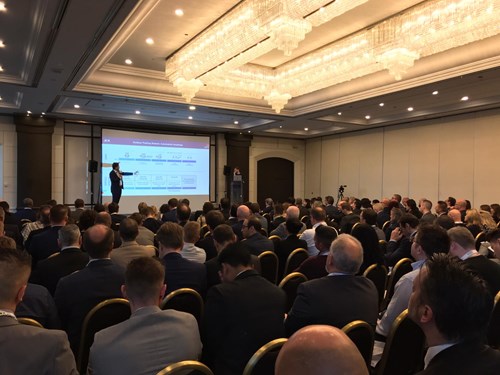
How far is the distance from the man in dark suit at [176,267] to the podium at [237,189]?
1134 cm

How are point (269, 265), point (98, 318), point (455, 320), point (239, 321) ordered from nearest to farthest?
point (455, 320) → point (239, 321) → point (98, 318) → point (269, 265)

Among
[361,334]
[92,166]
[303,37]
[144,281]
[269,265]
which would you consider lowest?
[269,265]

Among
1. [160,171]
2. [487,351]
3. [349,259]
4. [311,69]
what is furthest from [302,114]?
[487,351]

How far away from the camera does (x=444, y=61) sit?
754cm

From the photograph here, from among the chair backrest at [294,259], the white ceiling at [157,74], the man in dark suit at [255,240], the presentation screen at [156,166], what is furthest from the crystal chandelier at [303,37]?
the presentation screen at [156,166]

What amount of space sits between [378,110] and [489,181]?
143 inches

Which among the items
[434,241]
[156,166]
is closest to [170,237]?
[434,241]

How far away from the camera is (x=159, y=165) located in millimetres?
13414

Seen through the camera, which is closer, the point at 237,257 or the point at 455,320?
the point at 455,320

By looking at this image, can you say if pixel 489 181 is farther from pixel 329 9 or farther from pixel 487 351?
pixel 487 351

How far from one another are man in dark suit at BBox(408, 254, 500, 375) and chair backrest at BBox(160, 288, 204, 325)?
159 centimetres

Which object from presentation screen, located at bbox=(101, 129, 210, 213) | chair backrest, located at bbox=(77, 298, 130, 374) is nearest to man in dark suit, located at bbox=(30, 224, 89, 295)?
chair backrest, located at bbox=(77, 298, 130, 374)

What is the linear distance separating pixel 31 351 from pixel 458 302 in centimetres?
146

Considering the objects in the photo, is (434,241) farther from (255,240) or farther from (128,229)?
(128,229)
